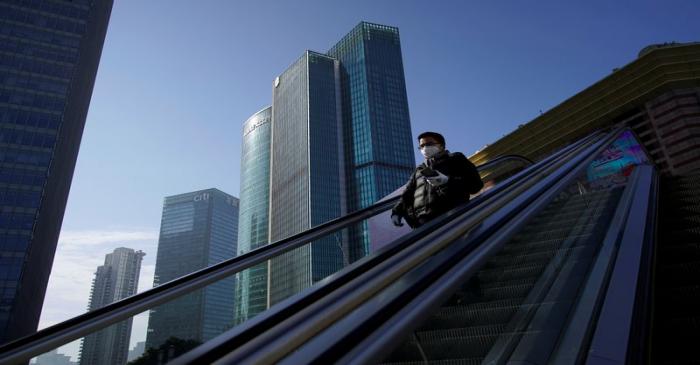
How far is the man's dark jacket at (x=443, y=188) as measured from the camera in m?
3.08

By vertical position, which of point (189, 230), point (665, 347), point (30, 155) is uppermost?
point (189, 230)

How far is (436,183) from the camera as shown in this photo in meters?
3.06

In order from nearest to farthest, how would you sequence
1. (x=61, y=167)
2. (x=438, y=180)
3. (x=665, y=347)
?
(x=665, y=347) < (x=438, y=180) < (x=61, y=167)

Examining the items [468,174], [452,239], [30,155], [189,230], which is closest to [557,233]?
[468,174]

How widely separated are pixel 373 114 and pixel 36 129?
57648mm

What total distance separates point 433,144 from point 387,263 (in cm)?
245

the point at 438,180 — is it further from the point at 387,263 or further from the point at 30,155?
Answer: the point at 30,155

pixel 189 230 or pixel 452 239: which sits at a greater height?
pixel 189 230

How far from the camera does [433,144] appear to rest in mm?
3447

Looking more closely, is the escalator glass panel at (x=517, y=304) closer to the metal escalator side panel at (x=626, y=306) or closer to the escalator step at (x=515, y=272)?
the escalator step at (x=515, y=272)

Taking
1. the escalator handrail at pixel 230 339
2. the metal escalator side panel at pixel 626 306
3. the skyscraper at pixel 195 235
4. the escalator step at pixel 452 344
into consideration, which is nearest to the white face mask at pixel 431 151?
the metal escalator side panel at pixel 626 306

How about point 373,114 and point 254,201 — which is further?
point 254,201

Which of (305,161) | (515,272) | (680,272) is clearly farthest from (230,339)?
(305,161)

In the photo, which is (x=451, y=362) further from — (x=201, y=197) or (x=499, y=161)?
(x=201, y=197)
